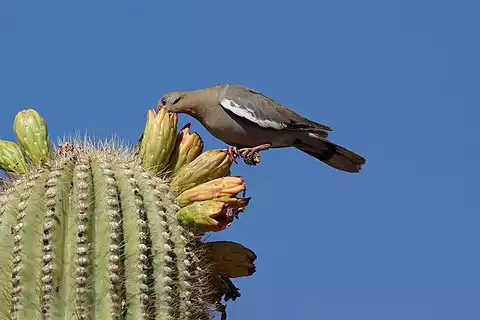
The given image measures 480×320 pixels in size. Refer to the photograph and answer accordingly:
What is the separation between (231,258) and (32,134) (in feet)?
3.79

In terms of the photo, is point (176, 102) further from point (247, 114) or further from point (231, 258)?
point (231, 258)

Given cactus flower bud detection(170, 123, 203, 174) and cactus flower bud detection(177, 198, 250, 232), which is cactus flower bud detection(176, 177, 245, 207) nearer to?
cactus flower bud detection(177, 198, 250, 232)

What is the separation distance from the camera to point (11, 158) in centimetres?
447

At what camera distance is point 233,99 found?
767 cm

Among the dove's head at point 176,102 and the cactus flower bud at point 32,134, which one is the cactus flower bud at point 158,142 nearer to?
the cactus flower bud at point 32,134

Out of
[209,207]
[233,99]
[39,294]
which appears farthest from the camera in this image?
[233,99]

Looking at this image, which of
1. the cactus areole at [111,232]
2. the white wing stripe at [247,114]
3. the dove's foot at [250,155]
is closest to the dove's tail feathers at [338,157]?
the white wing stripe at [247,114]

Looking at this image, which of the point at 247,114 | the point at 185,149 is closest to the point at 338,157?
the point at 247,114

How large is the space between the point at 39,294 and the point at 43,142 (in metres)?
1.00

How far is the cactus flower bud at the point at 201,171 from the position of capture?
14.4 feet

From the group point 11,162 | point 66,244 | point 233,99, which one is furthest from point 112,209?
point 233,99

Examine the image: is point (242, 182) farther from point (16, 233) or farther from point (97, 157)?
point (16, 233)

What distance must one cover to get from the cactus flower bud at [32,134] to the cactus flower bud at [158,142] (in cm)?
48

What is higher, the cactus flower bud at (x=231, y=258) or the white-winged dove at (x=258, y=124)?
the white-winged dove at (x=258, y=124)
